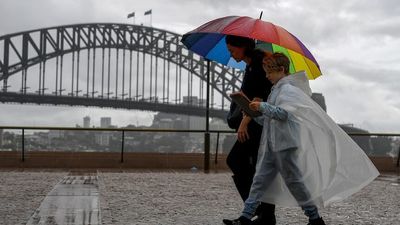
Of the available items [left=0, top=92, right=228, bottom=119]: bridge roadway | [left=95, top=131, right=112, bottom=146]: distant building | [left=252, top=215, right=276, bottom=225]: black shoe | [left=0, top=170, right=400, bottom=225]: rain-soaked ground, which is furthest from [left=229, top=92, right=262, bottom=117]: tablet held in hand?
[left=0, top=92, right=228, bottom=119]: bridge roadway

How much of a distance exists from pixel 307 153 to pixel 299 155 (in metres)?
0.05

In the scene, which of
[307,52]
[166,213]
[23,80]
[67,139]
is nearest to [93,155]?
→ [67,139]

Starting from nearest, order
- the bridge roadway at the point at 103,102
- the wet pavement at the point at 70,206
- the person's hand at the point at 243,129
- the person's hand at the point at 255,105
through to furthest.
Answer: the person's hand at the point at 255,105 < the person's hand at the point at 243,129 < the wet pavement at the point at 70,206 < the bridge roadway at the point at 103,102

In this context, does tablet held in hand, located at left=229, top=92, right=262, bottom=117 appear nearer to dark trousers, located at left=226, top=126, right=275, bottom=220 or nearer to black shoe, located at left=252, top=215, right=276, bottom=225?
dark trousers, located at left=226, top=126, right=275, bottom=220

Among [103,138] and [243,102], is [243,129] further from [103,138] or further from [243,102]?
[103,138]

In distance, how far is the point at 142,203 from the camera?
6.04 meters

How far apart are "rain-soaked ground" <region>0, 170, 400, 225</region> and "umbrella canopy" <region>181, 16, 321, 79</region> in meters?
1.28

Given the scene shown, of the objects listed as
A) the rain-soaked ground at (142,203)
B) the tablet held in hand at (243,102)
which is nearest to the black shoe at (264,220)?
the rain-soaked ground at (142,203)

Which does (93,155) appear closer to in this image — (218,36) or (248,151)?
(218,36)

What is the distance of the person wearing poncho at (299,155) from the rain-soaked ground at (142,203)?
3.08 ft

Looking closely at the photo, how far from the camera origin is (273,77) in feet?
13.7

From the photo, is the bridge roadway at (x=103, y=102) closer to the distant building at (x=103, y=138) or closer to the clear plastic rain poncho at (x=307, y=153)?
the distant building at (x=103, y=138)

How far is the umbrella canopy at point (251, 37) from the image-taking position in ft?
14.4

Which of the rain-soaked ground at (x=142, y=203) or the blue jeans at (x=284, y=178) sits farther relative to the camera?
the rain-soaked ground at (x=142, y=203)
